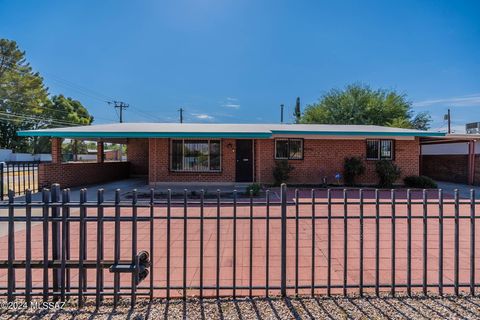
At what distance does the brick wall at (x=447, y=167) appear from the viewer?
47.7 ft

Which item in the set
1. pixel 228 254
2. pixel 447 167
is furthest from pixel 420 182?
pixel 228 254

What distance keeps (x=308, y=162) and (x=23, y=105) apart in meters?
41.6

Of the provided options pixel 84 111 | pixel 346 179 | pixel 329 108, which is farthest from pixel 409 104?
pixel 84 111

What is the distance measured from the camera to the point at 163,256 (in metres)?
4.52

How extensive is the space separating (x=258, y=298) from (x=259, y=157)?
973 centimetres

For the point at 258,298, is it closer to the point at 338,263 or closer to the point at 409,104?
the point at 338,263

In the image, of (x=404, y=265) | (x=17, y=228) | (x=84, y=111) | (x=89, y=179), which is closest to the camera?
(x=404, y=265)

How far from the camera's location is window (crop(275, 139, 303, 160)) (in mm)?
A: 13109

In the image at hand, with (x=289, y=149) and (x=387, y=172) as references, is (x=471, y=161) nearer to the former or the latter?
(x=387, y=172)

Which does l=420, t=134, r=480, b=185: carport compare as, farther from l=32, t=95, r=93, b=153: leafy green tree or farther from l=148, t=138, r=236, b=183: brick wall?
l=32, t=95, r=93, b=153: leafy green tree

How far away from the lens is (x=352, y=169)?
41.4ft

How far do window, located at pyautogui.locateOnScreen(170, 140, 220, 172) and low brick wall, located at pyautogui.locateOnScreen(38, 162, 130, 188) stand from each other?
4227 millimetres

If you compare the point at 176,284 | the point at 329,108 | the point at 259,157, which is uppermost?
the point at 329,108

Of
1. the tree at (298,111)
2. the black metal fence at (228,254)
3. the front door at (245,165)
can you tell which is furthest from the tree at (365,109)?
the black metal fence at (228,254)
